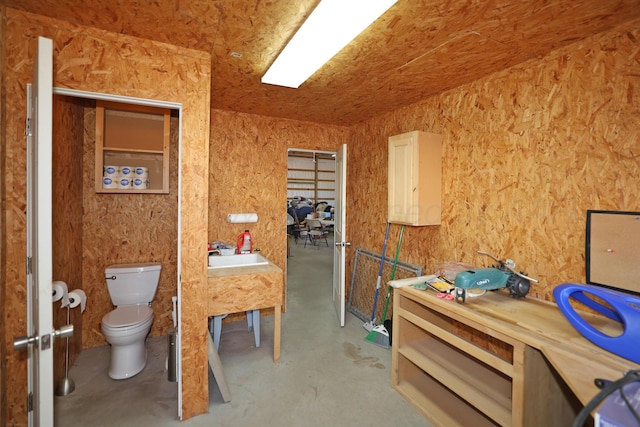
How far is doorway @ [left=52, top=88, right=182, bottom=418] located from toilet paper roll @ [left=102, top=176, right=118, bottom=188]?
7.0 inches

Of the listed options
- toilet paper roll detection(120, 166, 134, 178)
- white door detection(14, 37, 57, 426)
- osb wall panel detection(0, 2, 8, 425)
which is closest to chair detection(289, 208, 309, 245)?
toilet paper roll detection(120, 166, 134, 178)

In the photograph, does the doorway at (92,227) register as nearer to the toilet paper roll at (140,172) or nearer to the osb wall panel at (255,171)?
the toilet paper roll at (140,172)

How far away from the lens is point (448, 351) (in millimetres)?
2346

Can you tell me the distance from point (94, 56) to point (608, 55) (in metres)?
3.01

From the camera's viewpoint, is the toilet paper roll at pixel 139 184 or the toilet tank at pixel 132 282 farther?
the toilet paper roll at pixel 139 184

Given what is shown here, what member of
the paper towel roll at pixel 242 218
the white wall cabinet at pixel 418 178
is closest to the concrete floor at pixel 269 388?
the paper towel roll at pixel 242 218

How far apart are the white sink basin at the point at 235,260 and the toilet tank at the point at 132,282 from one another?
536 mm

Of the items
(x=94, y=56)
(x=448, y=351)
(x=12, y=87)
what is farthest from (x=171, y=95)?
(x=448, y=351)

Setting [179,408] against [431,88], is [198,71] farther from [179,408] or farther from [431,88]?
[179,408]

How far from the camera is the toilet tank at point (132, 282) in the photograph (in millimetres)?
2734

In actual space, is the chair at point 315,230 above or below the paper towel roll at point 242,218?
below

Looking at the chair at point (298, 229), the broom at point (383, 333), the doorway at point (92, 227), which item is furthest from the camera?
the chair at point (298, 229)

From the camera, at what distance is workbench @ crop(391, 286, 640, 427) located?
1347mm

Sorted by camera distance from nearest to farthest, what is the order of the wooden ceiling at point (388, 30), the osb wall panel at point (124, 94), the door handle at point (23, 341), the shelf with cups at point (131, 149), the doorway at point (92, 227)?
the door handle at point (23, 341), the wooden ceiling at point (388, 30), the osb wall panel at point (124, 94), the doorway at point (92, 227), the shelf with cups at point (131, 149)
